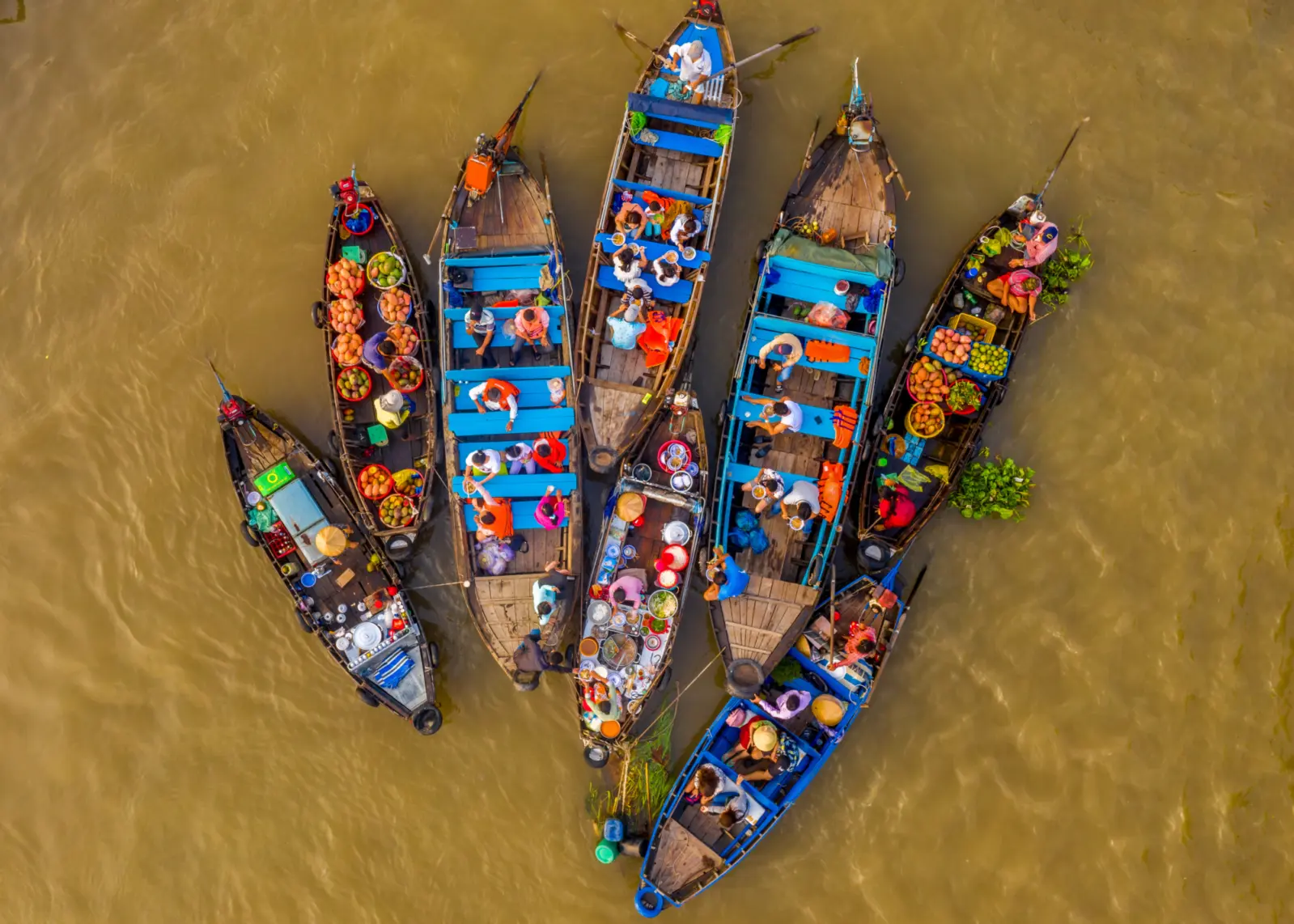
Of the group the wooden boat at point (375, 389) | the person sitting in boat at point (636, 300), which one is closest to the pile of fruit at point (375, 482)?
the wooden boat at point (375, 389)

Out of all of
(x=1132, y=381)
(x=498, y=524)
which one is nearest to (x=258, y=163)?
(x=498, y=524)

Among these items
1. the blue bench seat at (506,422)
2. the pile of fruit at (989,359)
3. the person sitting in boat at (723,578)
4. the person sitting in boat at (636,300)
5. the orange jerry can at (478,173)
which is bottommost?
the person sitting in boat at (723,578)

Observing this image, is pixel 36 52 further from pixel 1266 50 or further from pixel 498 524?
pixel 1266 50

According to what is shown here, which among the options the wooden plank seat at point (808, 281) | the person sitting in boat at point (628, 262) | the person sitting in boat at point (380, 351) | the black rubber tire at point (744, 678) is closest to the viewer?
the black rubber tire at point (744, 678)

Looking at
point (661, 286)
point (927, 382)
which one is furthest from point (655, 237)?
point (927, 382)

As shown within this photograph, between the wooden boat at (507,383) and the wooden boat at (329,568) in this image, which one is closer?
the wooden boat at (507,383)

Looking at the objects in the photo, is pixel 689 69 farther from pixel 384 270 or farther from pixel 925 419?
pixel 925 419

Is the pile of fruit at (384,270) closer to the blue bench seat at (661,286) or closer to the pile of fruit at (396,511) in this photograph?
the blue bench seat at (661,286)
